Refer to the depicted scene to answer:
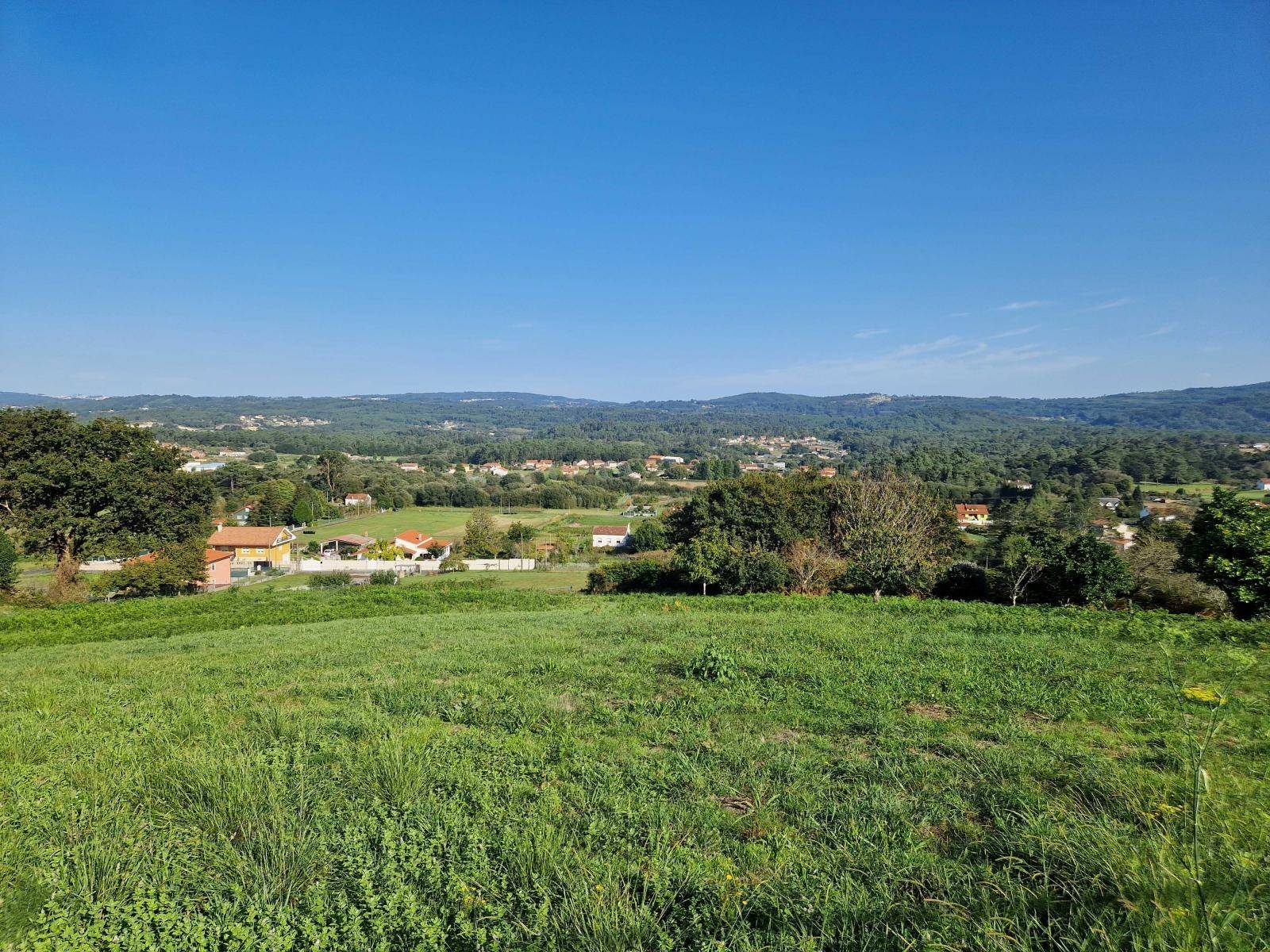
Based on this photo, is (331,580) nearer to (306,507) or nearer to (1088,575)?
(306,507)

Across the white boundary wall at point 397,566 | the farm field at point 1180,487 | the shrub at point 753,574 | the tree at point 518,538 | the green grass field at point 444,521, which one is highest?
the shrub at point 753,574

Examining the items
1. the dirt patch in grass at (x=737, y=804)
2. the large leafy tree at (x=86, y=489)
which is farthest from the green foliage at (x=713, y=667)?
the large leafy tree at (x=86, y=489)

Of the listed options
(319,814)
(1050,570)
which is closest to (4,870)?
(319,814)

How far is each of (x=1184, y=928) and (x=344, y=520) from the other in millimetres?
85284

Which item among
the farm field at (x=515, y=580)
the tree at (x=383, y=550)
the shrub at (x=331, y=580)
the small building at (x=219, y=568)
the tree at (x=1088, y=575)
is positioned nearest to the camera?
the tree at (x=1088, y=575)

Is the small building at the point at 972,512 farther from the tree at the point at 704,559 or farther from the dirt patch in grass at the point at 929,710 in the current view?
the dirt patch in grass at the point at 929,710

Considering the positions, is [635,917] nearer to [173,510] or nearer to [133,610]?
[133,610]

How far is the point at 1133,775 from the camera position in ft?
12.6

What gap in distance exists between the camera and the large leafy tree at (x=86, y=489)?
21.5 metres

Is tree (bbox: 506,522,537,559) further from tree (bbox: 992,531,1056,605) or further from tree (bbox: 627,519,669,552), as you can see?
tree (bbox: 992,531,1056,605)

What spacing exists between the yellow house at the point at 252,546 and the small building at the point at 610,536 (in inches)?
1073

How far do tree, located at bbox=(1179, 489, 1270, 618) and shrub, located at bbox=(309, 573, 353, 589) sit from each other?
123ft

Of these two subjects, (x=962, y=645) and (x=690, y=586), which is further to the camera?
(x=690, y=586)

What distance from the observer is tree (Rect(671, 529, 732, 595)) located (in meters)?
21.9
